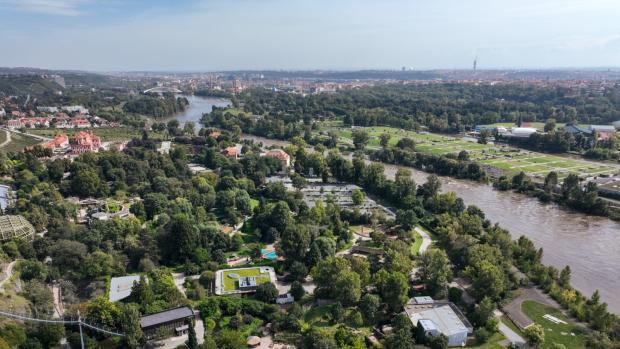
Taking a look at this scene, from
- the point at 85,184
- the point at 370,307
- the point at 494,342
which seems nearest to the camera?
the point at 494,342

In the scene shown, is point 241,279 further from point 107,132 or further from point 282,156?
point 107,132

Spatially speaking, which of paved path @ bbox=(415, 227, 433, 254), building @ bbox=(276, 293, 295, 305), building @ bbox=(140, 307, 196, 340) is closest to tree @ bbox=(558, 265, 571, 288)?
paved path @ bbox=(415, 227, 433, 254)

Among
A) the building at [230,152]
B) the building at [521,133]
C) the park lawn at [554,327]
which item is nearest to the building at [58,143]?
the building at [230,152]

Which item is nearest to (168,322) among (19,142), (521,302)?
(521,302)

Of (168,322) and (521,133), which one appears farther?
(521,133)

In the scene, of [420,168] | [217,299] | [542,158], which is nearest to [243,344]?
[217,299]

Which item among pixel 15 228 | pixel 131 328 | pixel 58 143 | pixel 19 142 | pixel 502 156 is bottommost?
pixel 131 328

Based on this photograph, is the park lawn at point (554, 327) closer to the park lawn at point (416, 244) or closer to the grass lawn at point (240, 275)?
the park lawn at point (416, 244)
